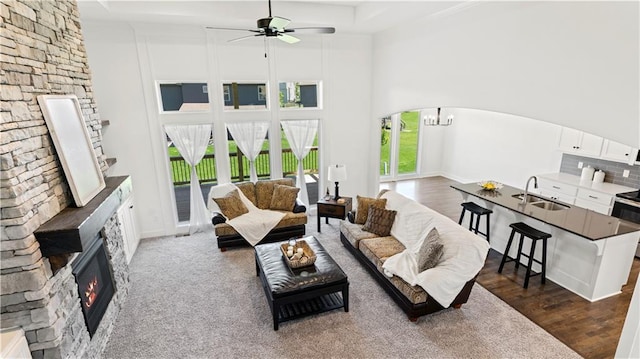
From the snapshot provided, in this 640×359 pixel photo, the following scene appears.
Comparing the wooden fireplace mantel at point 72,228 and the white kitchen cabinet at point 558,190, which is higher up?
the wooden fireplace mantel at point 72,228

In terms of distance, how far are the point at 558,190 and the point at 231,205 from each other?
20.5 feet

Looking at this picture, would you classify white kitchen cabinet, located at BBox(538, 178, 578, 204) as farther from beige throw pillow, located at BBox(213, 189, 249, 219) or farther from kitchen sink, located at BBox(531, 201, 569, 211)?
beige throw pillow, located at BBox(213, 189, 249, 219)

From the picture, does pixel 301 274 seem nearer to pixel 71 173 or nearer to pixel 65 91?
pixel 71 173

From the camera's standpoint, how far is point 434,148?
10.5m

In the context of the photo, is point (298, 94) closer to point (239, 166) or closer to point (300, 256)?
point (239, 166)

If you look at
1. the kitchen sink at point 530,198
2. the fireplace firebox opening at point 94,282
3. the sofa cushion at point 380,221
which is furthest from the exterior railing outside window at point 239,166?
the kitchen sink at point 530,198

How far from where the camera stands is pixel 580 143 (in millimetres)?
6027

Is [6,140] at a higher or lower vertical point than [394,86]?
lower

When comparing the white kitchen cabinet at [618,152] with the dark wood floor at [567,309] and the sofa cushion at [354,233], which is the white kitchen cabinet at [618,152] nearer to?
the dark wood floor at [567,309]

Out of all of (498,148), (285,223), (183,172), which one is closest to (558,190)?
(498,148)

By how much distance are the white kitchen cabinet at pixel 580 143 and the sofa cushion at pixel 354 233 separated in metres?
4.28

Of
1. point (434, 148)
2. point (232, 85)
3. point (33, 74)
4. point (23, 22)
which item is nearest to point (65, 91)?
point (33, 74)

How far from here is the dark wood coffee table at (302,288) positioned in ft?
11.7

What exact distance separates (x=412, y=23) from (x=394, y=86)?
3.60 ft
